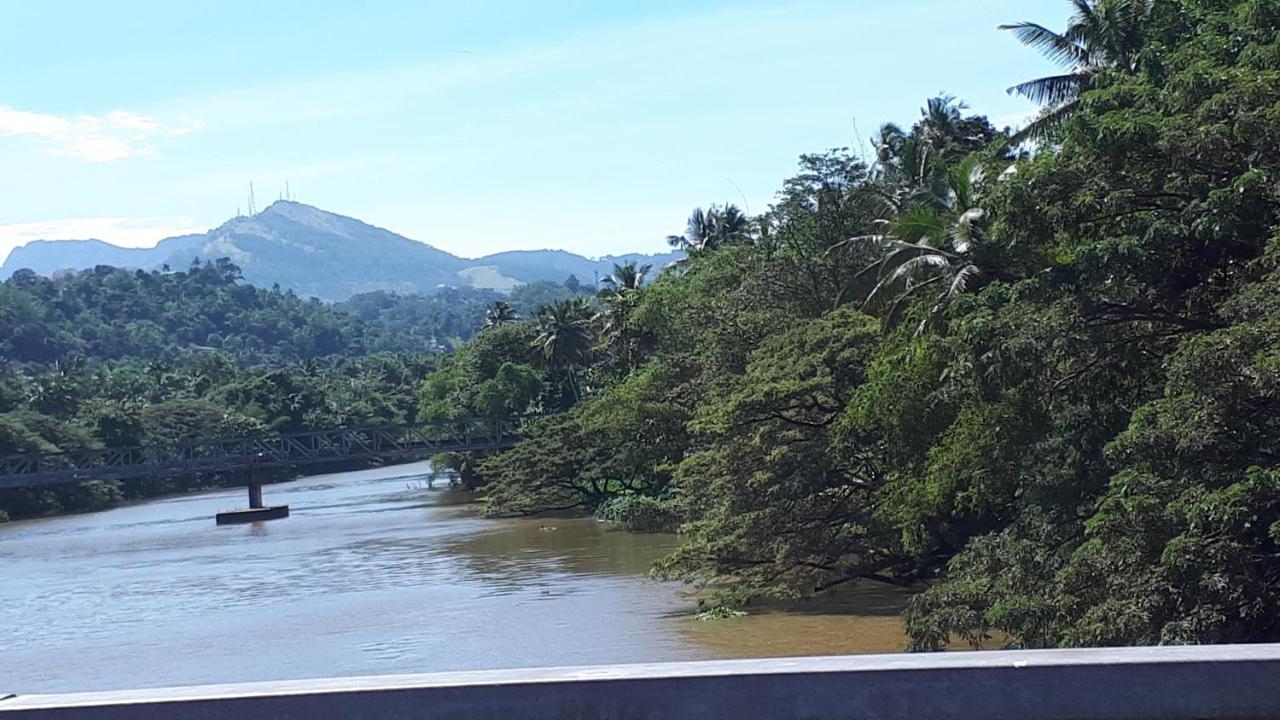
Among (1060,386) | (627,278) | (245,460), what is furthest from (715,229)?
(1060,386)

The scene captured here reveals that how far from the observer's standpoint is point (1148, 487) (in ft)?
47.2

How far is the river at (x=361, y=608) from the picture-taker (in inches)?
945

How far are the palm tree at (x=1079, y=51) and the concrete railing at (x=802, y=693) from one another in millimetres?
26284

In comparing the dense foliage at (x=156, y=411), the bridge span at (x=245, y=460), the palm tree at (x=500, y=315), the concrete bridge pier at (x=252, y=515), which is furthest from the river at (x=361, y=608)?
the palm tree at (x=500, y=315)

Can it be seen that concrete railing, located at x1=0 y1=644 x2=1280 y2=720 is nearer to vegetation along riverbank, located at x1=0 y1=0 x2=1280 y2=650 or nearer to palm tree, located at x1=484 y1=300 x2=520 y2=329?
vegetation along riverbank, located at x1=0 y1=0 x2=1280 y2=650

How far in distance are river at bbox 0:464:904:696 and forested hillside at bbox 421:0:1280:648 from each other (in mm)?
2070

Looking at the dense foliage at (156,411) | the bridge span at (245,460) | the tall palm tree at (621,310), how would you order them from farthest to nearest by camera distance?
the dense foliage at (156,411) → the bridge span at (245,460) → the tall palm tree at (621,310)

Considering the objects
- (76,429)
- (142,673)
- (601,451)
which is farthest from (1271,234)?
(76,429)

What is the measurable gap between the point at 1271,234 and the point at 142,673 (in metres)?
19.5

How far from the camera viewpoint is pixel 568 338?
69.9 meters

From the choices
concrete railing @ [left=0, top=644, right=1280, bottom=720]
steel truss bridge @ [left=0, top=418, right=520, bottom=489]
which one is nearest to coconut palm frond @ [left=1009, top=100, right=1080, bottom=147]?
concrete railing @ [left=0, top=644, right=1280, bottom=720]

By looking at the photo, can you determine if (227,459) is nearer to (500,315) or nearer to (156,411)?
(156,411)

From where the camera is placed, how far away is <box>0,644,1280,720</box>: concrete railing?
4605 mm

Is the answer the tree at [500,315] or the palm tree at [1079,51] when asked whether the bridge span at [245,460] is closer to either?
the tree at [500,315]
